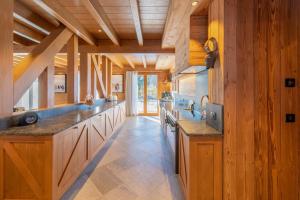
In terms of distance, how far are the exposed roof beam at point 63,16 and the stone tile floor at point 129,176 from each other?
244cm

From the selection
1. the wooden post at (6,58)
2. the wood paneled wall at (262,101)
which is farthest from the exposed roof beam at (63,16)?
the wood paneled wall at (262,101)

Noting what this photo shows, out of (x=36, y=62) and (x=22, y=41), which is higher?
(x=22, y=41)

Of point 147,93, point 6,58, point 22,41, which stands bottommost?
point 147,93

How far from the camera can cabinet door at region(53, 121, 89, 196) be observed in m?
2.00

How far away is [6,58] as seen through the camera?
2.08 m

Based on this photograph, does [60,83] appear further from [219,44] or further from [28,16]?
[219,44]

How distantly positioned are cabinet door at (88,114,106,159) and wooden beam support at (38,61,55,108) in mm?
833

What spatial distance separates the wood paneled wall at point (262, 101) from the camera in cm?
187

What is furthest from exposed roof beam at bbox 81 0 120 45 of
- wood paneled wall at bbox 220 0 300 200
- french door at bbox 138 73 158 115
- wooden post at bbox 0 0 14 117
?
french door at bbox 138 73 158 115

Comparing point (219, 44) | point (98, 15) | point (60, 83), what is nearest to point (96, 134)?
point (98, 15)

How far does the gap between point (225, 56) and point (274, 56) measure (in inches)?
18.5

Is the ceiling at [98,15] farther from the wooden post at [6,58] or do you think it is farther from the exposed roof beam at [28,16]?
the wooden post at [6,58]

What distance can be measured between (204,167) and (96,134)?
226 cm

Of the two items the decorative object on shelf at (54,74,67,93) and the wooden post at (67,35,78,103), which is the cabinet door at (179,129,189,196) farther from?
the decorative object on shelf at (54,74,67,93)
